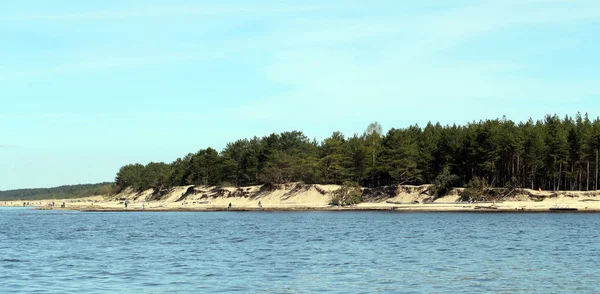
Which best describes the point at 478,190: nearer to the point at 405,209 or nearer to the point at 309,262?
the point at 405,209

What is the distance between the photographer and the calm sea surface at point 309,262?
1319 inches

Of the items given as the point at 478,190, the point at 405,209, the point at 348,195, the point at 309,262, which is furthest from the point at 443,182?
the point at 309,262

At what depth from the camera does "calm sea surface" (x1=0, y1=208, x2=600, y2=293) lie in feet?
110

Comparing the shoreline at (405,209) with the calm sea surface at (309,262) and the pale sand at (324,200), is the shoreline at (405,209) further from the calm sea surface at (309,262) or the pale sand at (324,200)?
the calm sea surface at (309,262)

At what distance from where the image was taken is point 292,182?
15762 cm

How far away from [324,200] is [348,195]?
952 cm

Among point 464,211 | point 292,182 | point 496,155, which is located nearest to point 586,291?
point 464,211

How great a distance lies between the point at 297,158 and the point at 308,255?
110 m

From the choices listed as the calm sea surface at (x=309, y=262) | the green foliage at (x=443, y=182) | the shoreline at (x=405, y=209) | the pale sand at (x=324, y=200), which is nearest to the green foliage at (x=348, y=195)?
the pale sand at (x=324, y=200)

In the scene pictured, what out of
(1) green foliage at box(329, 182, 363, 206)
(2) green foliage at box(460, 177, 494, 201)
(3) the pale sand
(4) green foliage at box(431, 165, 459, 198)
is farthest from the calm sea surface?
(1) green foliage at box(329, 182, 363, 206)

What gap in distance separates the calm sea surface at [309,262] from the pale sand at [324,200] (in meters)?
39.3

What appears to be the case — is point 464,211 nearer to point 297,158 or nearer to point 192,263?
point 297,158

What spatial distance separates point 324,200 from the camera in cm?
14612

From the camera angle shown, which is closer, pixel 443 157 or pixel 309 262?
pixel 309 262
